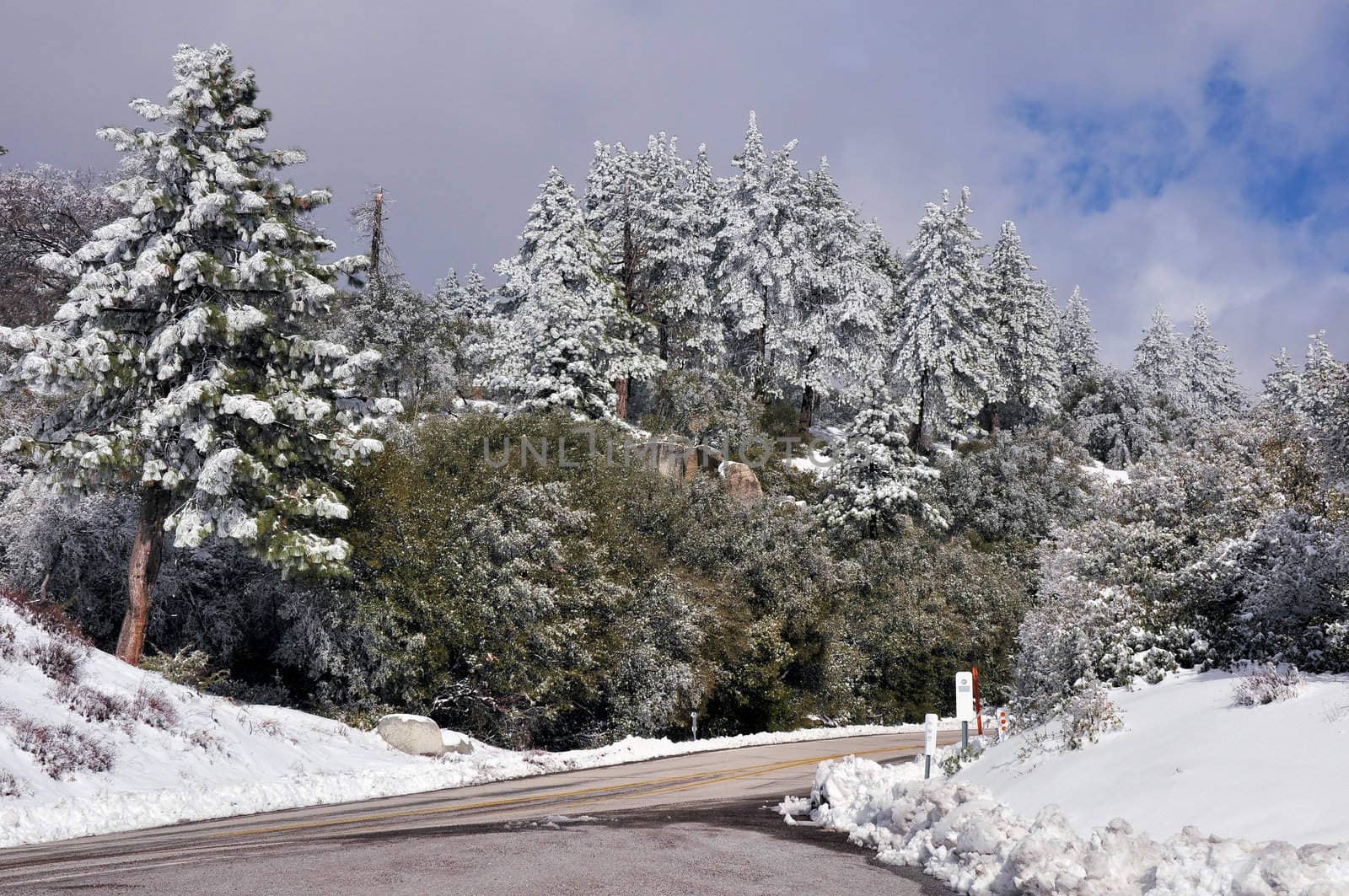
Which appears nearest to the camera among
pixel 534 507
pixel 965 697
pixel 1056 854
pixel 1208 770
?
pixel 1056 854

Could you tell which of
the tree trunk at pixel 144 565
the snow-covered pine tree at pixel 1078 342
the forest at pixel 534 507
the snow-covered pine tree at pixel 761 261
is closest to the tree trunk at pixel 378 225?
the forest at pixel 534 507

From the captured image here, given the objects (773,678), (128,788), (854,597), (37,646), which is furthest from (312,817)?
(854,597)

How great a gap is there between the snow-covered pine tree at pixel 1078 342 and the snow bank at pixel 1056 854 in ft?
297

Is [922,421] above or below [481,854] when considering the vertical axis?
above

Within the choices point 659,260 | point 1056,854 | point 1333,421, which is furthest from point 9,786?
point 659,260

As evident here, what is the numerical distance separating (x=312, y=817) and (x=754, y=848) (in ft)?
19.6

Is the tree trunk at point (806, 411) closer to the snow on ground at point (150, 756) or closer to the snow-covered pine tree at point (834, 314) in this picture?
the snow-covered pine tree at point (834, 314)

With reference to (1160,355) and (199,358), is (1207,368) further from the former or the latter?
(199,358)

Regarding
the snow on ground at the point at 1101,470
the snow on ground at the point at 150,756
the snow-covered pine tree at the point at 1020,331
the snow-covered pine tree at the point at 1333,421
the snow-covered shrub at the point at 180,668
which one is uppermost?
the snow-covered pine tree at the point at 1020,331

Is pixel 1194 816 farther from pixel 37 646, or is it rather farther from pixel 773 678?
pixel 773 678

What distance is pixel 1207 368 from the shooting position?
4240 inches

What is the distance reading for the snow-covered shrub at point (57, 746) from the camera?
45.8 feet

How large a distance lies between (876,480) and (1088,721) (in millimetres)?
36951

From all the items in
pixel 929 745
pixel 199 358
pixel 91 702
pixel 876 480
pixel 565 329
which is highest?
pixel 565 329
